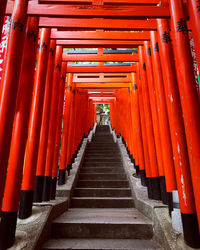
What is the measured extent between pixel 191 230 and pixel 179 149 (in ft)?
2.87

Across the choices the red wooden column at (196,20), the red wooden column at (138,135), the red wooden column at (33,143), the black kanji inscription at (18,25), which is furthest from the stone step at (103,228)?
the black kanji inscription at (18,25)

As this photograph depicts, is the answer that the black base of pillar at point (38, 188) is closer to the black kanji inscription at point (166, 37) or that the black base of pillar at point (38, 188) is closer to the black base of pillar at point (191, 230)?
the black base of pillar at point (191, 230)

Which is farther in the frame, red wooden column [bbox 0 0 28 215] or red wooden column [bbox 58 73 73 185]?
red wooden column [bbox 58 73 73 185]

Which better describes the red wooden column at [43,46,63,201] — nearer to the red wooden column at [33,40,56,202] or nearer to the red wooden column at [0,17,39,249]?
the red wooden column at [33,40,56,202]

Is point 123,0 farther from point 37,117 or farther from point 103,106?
point 103,106

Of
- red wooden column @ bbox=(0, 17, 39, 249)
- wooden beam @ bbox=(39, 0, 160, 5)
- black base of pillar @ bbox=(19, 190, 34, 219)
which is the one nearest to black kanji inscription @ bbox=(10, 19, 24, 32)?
red wooden column @ bbox=(0, 17, 39, 249)

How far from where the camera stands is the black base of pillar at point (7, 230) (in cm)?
197

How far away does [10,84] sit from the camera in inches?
80.7

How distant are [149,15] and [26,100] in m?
2.27

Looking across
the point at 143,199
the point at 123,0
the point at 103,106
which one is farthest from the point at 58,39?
the point at 103,106

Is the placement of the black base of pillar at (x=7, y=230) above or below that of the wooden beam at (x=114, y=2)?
below

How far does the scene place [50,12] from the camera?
107 inches

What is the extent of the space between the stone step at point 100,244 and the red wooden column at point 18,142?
0.65 metres

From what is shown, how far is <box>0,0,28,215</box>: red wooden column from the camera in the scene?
1.92m
